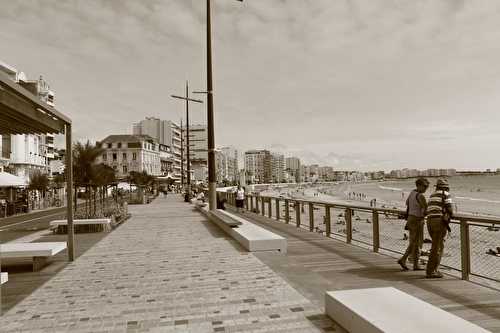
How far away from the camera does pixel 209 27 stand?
15.6m

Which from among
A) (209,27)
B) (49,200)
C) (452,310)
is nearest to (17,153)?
(49,200)

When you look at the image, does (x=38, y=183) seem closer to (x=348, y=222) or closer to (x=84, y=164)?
(x=84, y=164)

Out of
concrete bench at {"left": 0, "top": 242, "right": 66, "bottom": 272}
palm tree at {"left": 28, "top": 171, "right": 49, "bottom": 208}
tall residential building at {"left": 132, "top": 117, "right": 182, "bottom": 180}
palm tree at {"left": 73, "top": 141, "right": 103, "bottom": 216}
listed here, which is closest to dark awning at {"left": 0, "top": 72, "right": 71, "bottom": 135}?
concrete bench at {"left": 0, "top": 242, "right": 66, "bottom": 272}

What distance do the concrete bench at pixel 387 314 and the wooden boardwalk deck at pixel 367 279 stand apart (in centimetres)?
77

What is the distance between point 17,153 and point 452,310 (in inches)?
2011

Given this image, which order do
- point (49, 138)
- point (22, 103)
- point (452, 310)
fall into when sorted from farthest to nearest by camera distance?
point (49, 138) → point (22, 103) → point (452, 310)

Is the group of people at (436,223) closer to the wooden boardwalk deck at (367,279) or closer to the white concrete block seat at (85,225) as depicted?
the wooden boardwalk deck at (367,279)

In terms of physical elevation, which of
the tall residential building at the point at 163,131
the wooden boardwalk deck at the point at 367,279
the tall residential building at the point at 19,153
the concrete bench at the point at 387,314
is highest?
the tall residential building at the point at 163,131

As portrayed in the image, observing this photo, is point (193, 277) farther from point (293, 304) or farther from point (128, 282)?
point (293, 304)

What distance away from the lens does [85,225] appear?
13.2m

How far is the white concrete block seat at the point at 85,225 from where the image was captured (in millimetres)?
13023

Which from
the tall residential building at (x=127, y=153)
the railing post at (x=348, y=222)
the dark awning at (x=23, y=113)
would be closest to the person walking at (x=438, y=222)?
the railing post at (x=348, y=222)

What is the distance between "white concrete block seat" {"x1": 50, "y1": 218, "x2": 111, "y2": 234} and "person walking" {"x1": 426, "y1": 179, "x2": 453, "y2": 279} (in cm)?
1000

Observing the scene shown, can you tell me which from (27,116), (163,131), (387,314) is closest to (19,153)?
(27,116)
